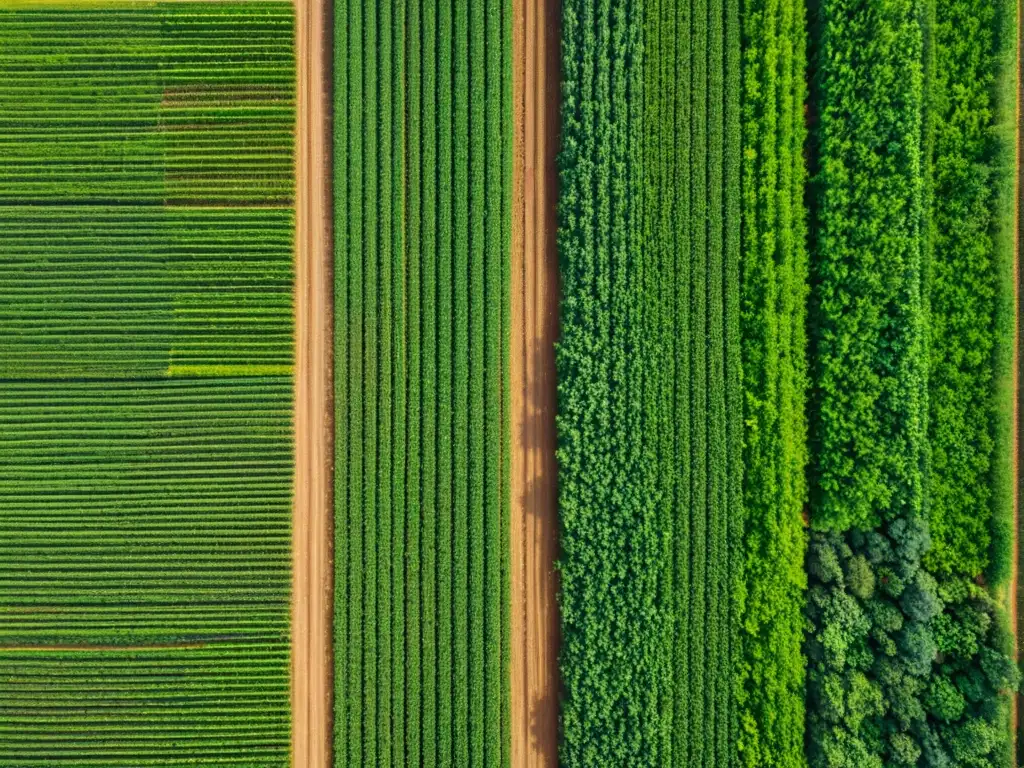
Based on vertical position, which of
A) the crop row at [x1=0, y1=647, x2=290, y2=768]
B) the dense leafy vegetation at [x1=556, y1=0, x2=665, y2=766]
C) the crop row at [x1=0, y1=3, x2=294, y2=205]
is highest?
the crop row at [x1=0, y1=3, x2=294, y2=205]

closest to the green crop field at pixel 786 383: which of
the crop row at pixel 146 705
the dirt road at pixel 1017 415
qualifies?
the dirt road at pixel 1017 415

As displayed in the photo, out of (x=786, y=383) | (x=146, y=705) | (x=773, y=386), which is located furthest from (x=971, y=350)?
(x=146, y=705)

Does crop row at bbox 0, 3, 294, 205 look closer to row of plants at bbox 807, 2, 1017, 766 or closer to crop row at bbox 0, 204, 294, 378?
crop row at bbox 0, 204, 294, 378

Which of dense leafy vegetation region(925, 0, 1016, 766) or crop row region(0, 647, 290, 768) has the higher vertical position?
dense leafy vegetation region(925, 0, 1016, 766)

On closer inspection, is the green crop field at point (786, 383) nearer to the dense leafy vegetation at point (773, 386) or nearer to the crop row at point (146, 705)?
the dense leafy vegetation at point (773, 386)

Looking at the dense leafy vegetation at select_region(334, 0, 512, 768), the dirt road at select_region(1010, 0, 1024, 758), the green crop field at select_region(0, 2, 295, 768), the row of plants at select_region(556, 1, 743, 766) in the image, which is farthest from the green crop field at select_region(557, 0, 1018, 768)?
the green crop field at select_region(0, 2, 295, 768)

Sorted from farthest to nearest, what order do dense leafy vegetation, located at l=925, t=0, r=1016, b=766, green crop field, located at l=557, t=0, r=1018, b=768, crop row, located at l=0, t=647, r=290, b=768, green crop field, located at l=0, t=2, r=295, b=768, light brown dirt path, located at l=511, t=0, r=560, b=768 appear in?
light brown dirt path, located at l=511, t=0, r=560, b=768, green crop field, located at l=0, t=2, r=295, b=768, crop row, located at l=0, t=647, r=290, b=768, dense leafy vegetation, located at l=925, t=0, r=1016, b=766, green crop field, located at l=557, t=0, r=1018, b=768
